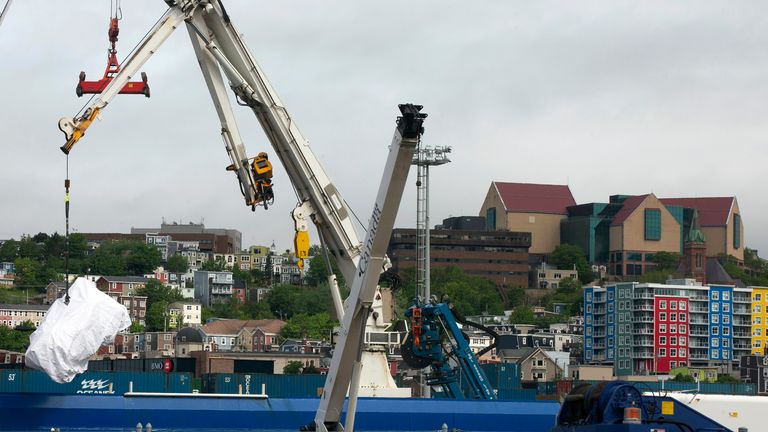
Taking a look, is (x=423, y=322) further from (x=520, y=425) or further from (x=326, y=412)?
(x=326, y=412)

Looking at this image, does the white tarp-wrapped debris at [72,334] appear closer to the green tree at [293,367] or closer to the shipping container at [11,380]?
the shipping container at [11,380]

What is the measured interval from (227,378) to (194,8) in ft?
87.1

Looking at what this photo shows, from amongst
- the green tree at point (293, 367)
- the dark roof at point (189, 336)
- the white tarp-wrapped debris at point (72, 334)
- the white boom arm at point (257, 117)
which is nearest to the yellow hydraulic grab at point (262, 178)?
the white boom arm at point (257, 117)

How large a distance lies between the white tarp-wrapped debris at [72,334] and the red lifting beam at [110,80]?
662 centimetres

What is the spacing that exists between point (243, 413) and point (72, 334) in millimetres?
6379

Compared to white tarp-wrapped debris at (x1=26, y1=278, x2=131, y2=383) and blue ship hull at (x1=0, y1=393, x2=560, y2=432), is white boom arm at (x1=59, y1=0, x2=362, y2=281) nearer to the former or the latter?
blue ship hull at (x1=0, y1=393, x2=560, y2=432)

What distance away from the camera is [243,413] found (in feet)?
152

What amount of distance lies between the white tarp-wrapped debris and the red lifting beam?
21.7 ft

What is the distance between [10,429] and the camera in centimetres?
4347

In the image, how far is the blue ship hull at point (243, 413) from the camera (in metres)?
44.2

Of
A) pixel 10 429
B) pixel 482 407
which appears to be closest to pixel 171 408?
pixel 10 429

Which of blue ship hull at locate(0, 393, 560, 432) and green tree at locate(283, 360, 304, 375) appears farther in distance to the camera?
green tree at locate(283, 360, 304, 375)

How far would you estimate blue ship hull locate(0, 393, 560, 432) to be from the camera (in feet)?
145

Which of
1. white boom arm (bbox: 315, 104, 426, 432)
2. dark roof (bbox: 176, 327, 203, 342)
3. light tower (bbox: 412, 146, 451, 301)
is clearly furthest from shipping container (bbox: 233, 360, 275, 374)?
dark roof (bbox: 176, 327, 203, 342)
